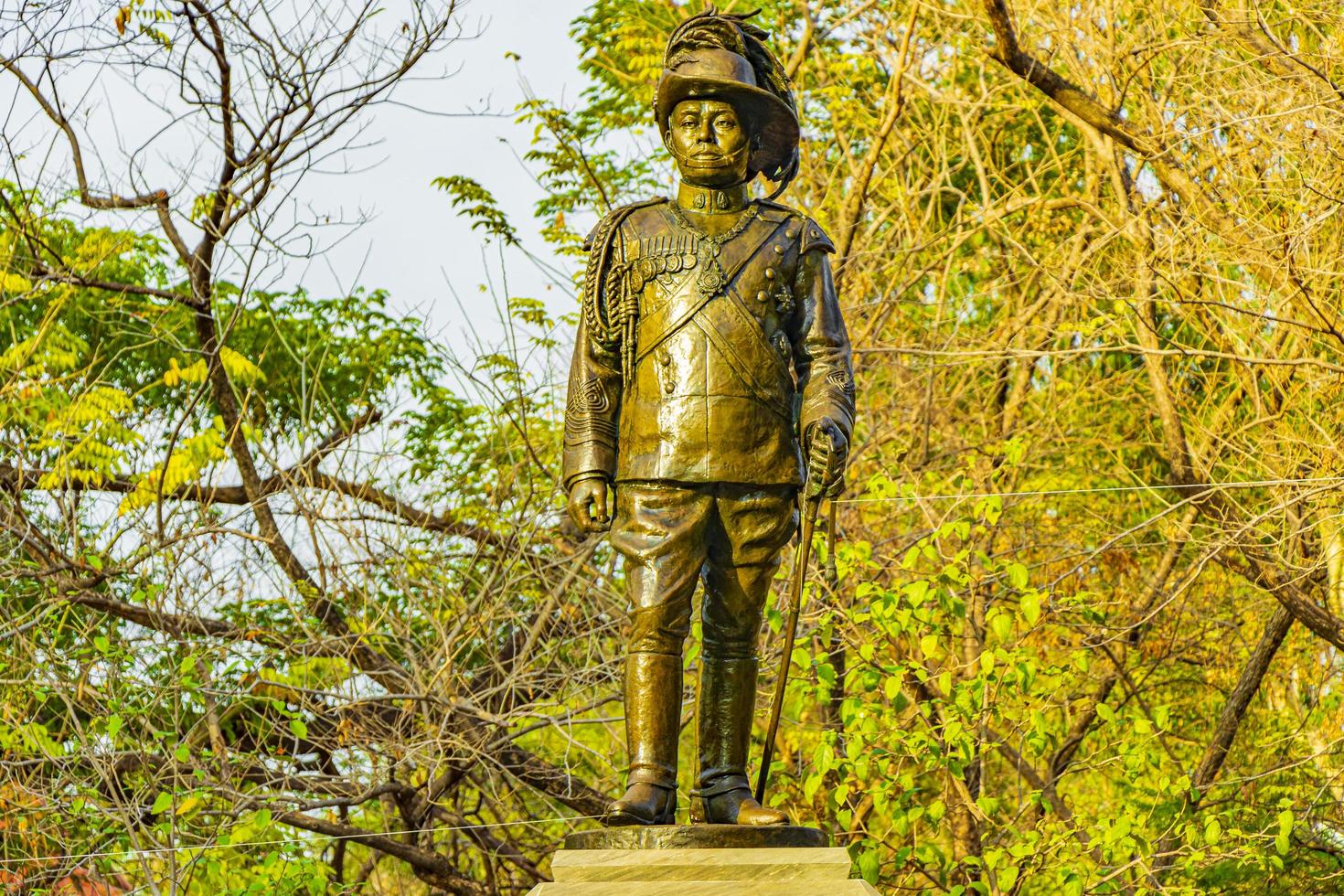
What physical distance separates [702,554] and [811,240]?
0.97 meters

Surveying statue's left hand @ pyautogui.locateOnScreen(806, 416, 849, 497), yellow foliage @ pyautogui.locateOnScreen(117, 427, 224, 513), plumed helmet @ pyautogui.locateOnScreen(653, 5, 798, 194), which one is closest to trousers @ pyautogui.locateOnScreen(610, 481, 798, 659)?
statue's left hand @ pyautogui.locateOnScreen(806, 416, 849, 497)

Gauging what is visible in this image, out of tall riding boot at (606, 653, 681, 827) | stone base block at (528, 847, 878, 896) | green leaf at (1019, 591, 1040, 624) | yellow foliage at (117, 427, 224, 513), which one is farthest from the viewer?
yellow foliage at (117, 427, 224, 513)

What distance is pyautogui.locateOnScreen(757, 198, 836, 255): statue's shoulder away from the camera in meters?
4.73

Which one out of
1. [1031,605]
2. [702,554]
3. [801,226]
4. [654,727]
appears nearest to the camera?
[654,727]

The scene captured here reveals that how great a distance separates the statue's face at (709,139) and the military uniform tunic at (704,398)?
15 cm

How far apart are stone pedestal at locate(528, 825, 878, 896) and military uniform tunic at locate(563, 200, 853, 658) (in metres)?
Answer: 0.61

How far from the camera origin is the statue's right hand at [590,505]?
4.57 metres

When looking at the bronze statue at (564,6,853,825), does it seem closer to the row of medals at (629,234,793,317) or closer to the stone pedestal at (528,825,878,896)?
the row of medals at (629,234,793,317)

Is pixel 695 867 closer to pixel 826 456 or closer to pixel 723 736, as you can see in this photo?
pixel 723 736

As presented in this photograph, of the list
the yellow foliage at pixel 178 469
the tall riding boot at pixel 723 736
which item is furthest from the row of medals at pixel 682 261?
the yellow foliage at pixel 178 469

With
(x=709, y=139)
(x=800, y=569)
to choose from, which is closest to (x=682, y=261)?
(x=709, y=139)

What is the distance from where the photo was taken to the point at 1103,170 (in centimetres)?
1120

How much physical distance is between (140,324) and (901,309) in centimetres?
822

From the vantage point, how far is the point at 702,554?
4.55m
